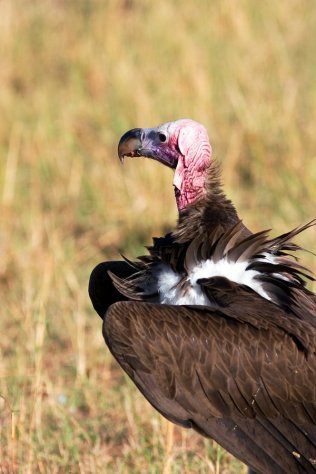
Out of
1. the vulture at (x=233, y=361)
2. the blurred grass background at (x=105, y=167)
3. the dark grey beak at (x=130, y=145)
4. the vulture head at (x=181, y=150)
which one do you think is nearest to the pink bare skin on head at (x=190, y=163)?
the vulture head at (x=181, y=150)

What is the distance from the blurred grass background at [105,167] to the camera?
18.7ft

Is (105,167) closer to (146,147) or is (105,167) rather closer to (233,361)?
(146,147)

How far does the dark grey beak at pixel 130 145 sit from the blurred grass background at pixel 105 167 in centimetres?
101

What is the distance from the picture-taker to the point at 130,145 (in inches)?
202

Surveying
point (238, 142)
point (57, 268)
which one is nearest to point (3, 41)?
point (238, 142)

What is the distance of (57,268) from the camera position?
7.55 meters

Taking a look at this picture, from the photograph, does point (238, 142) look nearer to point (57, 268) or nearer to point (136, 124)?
point (136, 124)

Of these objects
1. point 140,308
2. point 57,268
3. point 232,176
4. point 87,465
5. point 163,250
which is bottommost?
point 87,465

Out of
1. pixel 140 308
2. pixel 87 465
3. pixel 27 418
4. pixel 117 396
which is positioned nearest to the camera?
pixel 140 308

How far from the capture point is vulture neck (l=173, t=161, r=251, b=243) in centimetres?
479

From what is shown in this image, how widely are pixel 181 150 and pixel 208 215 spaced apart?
0.36 m

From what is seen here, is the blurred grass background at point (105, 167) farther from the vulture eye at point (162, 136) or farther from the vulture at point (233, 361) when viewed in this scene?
the vulture eye at point (162, 136)

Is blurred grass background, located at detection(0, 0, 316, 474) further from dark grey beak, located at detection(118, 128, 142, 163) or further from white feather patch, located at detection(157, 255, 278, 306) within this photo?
dark grey beak, located at detection(118, 128, 142, 163)

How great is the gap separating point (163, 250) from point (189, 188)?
13.4 inches
